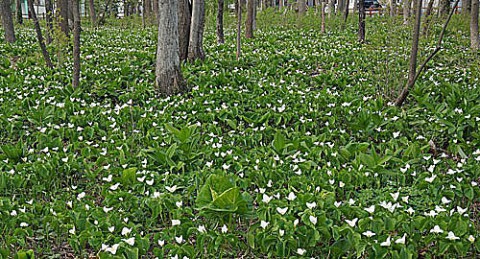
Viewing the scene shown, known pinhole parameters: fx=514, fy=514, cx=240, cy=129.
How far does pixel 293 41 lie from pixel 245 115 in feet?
23.2

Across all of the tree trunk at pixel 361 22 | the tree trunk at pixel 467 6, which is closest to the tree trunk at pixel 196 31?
the tree trunk at pixel 361 22

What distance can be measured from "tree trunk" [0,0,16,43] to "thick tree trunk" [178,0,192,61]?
5.69m

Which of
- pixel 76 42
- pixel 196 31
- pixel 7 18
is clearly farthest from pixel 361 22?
pixel 7 18

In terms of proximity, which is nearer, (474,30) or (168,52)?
(168,52)

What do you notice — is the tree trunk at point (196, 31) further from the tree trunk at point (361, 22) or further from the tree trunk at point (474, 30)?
the tree trunk at point (474, 30)

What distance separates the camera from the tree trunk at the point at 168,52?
7273 mm

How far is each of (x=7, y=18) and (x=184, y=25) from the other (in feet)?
19.9

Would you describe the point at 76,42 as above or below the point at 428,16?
below

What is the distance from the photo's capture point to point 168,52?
290 inches

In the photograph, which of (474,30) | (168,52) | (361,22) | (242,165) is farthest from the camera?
(361,22)

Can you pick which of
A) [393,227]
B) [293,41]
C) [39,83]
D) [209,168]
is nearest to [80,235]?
[209,168]

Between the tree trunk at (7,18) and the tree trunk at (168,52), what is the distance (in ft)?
22.7

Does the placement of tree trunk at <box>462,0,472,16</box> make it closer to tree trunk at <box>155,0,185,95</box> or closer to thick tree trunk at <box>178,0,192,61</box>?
thick tree trunk at <box>178,0,192,61</box>

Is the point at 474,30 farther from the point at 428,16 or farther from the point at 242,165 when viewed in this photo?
the point at 242,165
